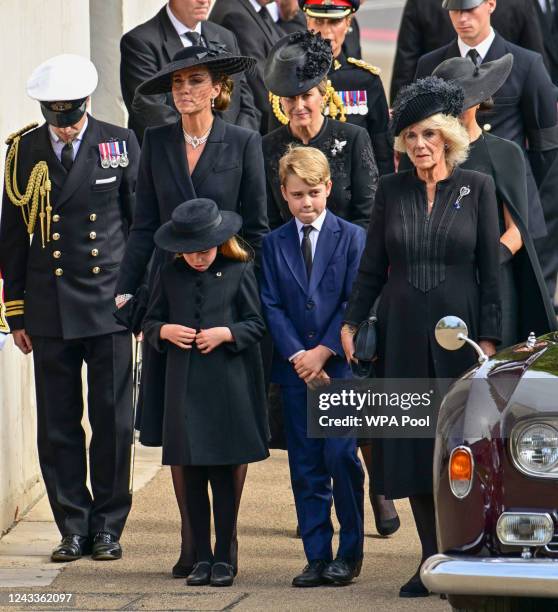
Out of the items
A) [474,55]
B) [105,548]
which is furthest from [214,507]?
[474,55]

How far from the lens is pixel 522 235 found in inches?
292

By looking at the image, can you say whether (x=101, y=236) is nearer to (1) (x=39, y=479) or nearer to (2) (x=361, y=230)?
(2) (x=361, y=230)

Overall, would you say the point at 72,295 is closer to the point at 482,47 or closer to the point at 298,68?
the point at 298,68

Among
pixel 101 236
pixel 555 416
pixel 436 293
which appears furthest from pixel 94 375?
pixel 555 416

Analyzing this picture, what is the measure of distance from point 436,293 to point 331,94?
2.13m

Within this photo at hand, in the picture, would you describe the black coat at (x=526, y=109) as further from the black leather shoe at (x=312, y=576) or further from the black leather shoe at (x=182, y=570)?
the black leather shoe at (x=182, y=570)

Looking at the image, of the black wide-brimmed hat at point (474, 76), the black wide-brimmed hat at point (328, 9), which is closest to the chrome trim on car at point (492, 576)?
the black wide-brimmed hat at point (474, 76)

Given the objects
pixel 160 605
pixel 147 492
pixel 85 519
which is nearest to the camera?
pixel 160 605

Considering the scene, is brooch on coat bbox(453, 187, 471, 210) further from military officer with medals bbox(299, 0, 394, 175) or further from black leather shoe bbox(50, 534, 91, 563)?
black leather shoe bbox(50, 534, 91, 563)

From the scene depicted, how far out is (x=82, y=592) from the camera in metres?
7.10

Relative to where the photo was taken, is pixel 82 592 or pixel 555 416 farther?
pixel 82 592

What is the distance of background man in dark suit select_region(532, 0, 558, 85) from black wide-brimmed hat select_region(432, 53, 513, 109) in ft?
11.1

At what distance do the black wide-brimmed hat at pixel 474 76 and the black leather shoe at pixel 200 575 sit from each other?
2132 millimetres

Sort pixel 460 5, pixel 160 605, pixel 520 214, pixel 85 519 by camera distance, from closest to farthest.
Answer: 1. pixel 160 605
2. pixel 520 214
3. pixel 85 519
4. pixel 460 5
